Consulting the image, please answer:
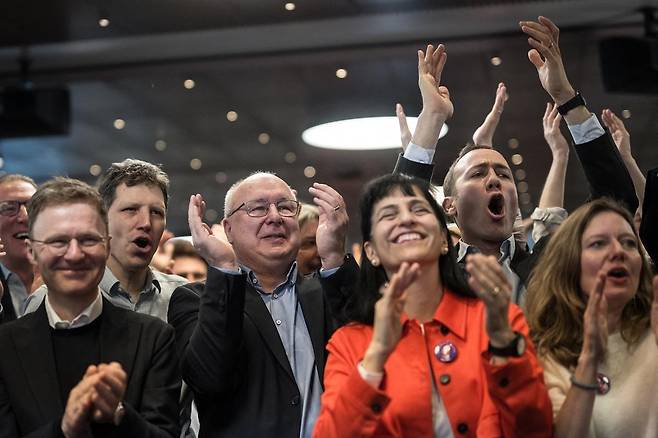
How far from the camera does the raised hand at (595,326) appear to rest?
7.36 feet

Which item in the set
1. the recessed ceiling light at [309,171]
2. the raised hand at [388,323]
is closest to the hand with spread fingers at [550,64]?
the raised hand at [388,323]

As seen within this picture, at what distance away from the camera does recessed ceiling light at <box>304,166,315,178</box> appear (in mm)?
11820

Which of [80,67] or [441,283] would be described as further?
[80,67]

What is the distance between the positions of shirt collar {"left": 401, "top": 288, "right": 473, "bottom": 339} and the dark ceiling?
5082 millimetres

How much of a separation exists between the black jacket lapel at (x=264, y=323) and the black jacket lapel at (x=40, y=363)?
589mm

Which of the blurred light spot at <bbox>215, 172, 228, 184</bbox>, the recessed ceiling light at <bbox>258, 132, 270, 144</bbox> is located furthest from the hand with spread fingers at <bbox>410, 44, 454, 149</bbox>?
the blurred light spot at <bbox>215, 172, 228, 184</bbox>

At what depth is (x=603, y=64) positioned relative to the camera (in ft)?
24.6

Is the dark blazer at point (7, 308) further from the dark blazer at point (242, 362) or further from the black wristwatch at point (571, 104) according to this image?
the black wristwatch at point (571, 104)

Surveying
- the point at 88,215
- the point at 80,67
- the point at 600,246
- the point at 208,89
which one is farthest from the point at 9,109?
the point at 600,246

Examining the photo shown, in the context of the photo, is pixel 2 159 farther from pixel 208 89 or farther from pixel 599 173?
pixel 599 173

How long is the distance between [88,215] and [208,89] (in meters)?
6.67

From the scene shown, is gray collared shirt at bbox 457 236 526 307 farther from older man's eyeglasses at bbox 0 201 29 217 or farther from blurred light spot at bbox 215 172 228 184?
blurred light spot at bbox 215 172 228 184

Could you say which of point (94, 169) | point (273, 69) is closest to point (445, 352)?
point (273, 69)

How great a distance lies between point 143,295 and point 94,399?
3.71 feet
